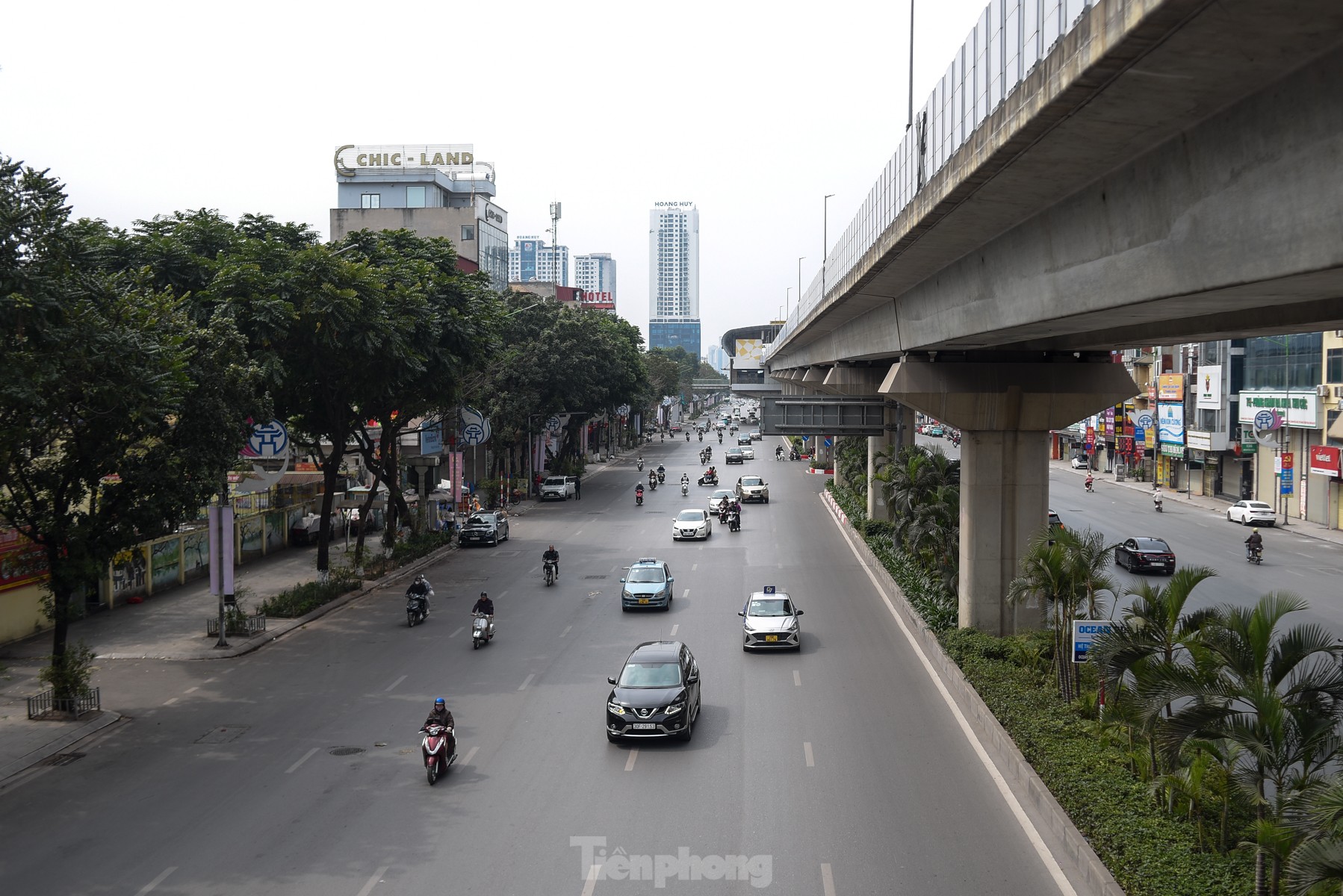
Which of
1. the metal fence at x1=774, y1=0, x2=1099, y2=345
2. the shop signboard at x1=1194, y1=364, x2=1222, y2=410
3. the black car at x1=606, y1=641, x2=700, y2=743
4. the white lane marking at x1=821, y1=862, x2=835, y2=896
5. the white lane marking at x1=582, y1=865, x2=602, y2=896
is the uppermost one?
the metal fence at x1=774, y1=0, x2=1099, y2=345

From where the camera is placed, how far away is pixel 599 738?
54.1 feet

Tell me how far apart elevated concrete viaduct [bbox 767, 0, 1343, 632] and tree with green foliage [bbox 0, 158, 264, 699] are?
40.0 ft

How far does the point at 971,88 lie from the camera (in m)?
12.7

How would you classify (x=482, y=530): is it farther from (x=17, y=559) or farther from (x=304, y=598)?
(x=17, y=559)

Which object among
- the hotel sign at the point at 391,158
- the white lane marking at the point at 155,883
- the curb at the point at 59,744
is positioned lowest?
the curb at the point at 59,744

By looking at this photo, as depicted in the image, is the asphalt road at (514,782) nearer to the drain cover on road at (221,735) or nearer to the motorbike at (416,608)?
the drain cover on road at (221,735)

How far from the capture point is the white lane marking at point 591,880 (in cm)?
1086

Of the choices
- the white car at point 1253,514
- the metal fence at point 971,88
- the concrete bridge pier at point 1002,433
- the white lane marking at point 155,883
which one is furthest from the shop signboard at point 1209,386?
the white lane marking at point 155,883

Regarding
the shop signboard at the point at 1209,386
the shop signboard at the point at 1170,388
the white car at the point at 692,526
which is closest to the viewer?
the white car at the point at 692,526

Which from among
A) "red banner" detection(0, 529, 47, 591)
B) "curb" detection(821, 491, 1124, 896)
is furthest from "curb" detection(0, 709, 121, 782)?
"curb" detection(821, 491, 1124, 896)

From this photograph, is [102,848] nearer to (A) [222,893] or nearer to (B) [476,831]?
(A) [222,893]

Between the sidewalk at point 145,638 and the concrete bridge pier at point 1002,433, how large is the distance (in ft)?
52.0

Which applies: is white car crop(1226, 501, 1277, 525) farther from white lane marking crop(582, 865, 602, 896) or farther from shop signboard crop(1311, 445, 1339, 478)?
white lane marking crop(582, 865, 602, 896)

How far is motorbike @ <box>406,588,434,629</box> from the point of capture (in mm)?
26469
